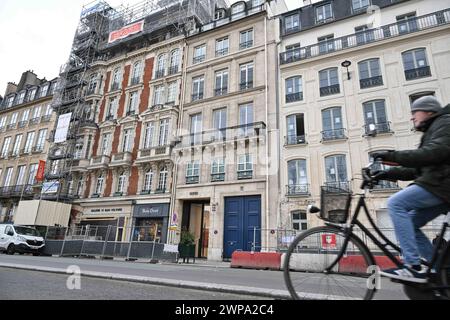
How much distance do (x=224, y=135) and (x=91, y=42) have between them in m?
21.7

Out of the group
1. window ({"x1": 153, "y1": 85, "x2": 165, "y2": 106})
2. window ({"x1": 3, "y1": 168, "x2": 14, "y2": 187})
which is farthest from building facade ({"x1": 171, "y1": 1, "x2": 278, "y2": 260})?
window ({"x1": 3, "y1": 168, "x2": 14, "y2": 187})

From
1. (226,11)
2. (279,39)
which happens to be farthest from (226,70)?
(226,11)

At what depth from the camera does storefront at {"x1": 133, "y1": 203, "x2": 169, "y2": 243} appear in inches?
865

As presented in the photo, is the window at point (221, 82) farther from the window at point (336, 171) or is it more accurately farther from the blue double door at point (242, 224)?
the window at point (336, 171)

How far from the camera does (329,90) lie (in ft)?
66.1

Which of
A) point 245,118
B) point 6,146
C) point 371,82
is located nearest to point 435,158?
point 371,82

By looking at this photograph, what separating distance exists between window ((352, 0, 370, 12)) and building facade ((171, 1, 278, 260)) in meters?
5.76

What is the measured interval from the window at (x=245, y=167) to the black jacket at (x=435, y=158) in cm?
1760

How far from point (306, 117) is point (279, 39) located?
7.32m

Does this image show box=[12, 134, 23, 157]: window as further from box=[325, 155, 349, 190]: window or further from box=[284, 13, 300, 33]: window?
box=[325, 155, 349, 190]: window

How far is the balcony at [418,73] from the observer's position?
57.8 ft

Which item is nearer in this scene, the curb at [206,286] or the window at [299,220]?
the curb at [206,286]

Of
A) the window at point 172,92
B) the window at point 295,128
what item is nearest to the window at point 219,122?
the window at point 172,92

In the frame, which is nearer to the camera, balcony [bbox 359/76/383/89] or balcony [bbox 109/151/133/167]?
balcony [bbox 359/76/383/89]
